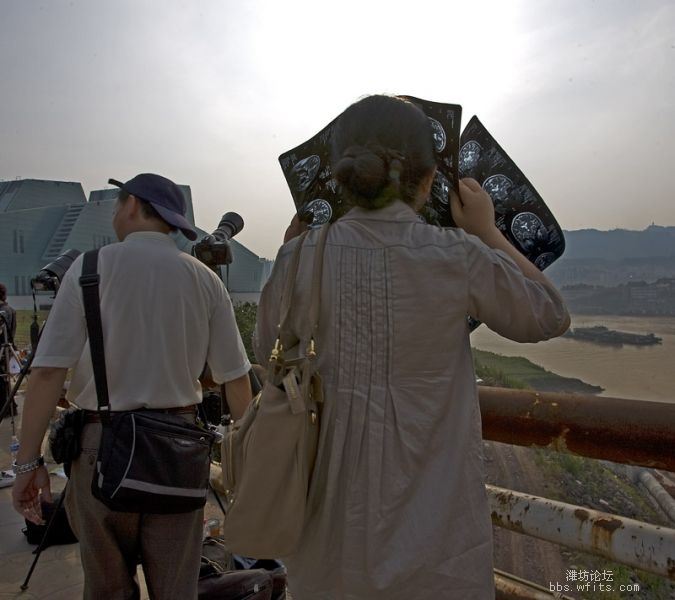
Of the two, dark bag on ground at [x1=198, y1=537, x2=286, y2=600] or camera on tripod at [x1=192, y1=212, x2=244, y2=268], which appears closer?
dark bag on ground at [x1=198, y1=537, x2=286, y2=600]

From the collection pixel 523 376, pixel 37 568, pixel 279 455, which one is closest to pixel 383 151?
pixel 279 455

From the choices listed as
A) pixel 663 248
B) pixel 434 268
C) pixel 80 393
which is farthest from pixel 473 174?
pixel 663 248

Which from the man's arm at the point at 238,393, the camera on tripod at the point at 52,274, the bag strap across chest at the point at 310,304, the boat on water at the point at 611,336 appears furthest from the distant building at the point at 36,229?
the bag strap across chest at the point at 310,304

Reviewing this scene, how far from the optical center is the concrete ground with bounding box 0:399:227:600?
2.93 meters

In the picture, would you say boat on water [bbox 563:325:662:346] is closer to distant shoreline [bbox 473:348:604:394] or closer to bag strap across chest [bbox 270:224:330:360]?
distant shoreline [bbox 473:348:604:394]

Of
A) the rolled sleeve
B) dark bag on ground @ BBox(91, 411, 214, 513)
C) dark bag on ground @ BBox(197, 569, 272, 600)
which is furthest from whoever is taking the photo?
dark bag on ground @ BBox(197, 569, 272, 600)

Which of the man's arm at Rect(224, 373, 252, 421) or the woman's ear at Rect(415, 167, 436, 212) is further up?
the woman's ear at Rect(415, 167, 436, 212)

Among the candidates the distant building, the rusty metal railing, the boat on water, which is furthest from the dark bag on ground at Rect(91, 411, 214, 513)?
the distant building

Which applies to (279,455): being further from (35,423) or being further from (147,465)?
(35,423)

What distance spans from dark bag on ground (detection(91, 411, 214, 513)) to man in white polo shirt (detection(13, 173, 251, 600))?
8 centimetres

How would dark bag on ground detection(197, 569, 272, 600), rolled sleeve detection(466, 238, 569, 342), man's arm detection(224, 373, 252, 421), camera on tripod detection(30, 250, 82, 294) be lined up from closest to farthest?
rolled sleeve detection(466, 238, 569, 342) < man's arm detection(224, 373, 252, 421) < dark bag on ground detection(197, 569, 272, 600) < camera on tripod detection(30, 250, 82, 294)

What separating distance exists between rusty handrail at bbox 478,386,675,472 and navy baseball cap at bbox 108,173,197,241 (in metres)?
1.37

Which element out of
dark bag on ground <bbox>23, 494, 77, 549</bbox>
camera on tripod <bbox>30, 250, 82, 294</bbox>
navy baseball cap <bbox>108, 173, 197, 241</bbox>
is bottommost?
dark bag on ground <bbox>23, 494, 77, 549</bbox>

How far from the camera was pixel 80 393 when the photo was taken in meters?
1.78
